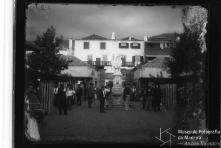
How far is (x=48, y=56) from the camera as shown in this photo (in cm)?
177

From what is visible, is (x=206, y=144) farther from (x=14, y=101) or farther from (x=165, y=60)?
(x=14, y=101)

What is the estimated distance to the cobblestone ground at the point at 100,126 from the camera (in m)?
1.77

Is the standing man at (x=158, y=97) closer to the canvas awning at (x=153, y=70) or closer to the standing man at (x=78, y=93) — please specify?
the canvas awning at (x=153, y=70)

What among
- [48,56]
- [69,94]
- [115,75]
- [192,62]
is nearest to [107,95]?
[115,75]

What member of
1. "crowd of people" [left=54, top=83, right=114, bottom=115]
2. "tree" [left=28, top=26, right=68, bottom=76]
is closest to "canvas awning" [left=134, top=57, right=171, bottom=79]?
"crowd of people" [left=54, top=83, right=114, bottom=115]

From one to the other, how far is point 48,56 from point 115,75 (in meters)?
0.43

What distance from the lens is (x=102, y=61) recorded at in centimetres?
178

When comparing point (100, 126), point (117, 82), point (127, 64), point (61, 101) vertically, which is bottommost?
point (100, 126)

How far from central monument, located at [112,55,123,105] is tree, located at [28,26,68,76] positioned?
31cm

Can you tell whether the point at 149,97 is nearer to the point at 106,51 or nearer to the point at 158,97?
the point at 158,97

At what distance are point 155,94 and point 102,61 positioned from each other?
15.2 inches

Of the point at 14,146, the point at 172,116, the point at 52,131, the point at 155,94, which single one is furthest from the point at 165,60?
the point at 14,146

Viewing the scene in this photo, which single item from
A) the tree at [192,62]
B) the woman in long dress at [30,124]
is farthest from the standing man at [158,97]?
the woman in long dress at [30,124]

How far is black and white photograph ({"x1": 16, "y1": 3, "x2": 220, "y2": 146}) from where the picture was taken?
1766mm
